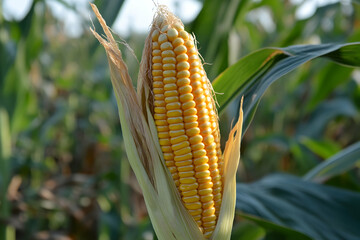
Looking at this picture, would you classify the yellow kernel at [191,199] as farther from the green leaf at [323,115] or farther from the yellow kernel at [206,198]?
the green leaf at [323,115]

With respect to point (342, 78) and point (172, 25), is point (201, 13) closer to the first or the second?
point (172, 25)

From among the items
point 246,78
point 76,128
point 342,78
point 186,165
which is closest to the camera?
point 186,165

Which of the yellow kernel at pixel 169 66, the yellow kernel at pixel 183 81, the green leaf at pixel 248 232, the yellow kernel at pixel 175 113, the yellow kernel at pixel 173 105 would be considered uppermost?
the yellow kernel at pixel 169 66

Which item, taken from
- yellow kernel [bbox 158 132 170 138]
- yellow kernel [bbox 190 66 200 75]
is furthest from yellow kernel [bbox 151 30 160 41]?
yellow kernel [bbox 158 132 170 138]

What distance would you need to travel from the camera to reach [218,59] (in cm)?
134

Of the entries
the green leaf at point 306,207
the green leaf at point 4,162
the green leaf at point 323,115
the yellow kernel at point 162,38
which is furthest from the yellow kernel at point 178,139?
the green leaf at point 323,115

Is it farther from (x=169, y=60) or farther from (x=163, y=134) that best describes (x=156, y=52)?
(x=163, y=134)

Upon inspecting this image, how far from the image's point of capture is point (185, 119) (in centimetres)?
79

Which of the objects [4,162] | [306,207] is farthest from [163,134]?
[4,162]

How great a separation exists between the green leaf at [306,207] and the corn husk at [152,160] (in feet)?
1.14

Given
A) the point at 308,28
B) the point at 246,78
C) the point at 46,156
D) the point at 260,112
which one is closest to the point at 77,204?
the point at 46,156

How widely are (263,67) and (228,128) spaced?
861mm

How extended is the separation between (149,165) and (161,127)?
9cm

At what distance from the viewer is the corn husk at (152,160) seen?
799 millimetres
